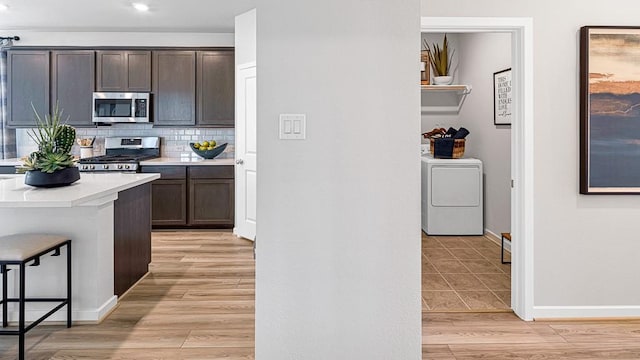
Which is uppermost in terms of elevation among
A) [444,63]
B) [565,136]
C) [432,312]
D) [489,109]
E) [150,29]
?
[150,29]

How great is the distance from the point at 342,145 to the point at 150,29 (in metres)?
4.78

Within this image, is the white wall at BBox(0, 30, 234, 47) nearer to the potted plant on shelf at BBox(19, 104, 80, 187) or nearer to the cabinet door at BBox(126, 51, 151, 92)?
the cabinet door at BBox(126, 51, 151, 92)

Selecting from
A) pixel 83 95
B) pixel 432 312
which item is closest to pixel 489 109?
pixel 432 312

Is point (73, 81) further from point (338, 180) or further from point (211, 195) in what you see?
point (338, 180)

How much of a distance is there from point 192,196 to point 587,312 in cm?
433

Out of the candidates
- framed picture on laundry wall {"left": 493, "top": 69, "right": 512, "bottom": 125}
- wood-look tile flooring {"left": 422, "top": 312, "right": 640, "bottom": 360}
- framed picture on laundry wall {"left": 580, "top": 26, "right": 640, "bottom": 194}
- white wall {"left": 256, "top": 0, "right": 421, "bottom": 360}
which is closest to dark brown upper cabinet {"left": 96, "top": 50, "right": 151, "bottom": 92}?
framed picture on laundry wall {"left": 493, "top": 69, "right": 512, "bottom": 125}

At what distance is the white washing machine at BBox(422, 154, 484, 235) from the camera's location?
537cm

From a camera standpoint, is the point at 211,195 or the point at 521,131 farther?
the point at 211,195

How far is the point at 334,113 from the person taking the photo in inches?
79.9

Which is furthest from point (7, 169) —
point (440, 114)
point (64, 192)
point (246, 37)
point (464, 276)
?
point (440, 114)

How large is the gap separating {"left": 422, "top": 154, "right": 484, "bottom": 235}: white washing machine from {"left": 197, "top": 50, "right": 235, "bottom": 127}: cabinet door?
8.46 feet

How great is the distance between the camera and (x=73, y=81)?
5.89 meters

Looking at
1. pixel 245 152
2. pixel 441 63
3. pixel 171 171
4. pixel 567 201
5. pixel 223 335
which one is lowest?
pixel 223 335

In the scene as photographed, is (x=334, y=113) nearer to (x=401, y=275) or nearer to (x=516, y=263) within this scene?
(x=401, y=275)
